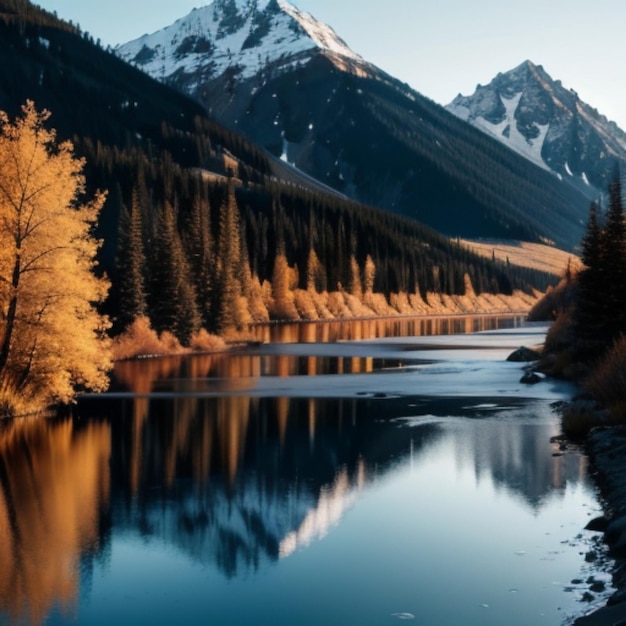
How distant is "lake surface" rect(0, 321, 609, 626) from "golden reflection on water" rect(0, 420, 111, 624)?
0.08 metres

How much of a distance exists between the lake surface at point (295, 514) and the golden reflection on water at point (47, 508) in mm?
75

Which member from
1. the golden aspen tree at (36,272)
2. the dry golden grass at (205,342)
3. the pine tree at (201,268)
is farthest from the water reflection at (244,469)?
the pine tree at (201,268)

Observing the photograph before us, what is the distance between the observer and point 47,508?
82.7ft

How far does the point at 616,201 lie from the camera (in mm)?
56406

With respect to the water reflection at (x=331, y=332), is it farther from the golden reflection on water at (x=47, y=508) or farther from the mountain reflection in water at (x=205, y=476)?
the golden reflection on water at (x=47, y=508)

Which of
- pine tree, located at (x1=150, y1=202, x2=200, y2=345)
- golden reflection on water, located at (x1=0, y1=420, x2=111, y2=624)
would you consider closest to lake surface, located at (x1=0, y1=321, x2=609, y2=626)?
golden reflection on water, located at (x1=0, y1=420, x2=111, y2=624)

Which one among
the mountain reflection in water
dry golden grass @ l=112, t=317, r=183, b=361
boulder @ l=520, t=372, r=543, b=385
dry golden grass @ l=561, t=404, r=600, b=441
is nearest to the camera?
the mountain reflection in water

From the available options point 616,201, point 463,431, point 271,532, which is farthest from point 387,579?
point 616,201

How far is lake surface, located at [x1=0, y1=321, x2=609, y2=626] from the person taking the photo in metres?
17.8

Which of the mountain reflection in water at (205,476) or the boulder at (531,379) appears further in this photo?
the boulder at (531,379)

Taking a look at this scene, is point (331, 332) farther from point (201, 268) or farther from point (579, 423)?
point (579, 423)

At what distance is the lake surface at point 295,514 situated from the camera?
58.3ft

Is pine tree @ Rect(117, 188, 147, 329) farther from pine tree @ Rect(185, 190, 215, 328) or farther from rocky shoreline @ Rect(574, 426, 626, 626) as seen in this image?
rocky shoreline @ Rect(574, 426, 626, 626)

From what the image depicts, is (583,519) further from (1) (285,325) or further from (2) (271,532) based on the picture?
(1) (285,325)
